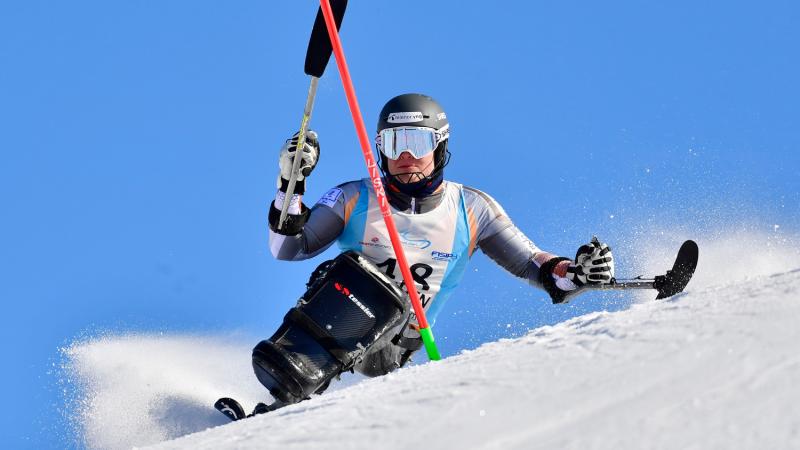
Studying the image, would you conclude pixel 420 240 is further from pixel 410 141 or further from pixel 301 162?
pixel 301 162

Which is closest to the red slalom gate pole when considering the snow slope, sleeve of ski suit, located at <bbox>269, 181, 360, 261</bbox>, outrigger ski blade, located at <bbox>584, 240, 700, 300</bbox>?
sleeve of ski suit, located at <bbox>269, 181, 360, 261</bbox>

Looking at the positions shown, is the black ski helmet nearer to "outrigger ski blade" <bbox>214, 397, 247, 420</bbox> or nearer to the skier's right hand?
the skier's right hand

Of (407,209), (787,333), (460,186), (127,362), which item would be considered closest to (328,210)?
(407,209)

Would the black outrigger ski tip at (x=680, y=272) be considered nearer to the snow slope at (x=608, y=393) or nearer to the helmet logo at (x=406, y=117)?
the snow slope at (x=608, y=393)

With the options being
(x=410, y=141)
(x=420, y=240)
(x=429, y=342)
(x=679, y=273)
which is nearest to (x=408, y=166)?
(x=410, y=141)

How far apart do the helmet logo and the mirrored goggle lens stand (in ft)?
0.22

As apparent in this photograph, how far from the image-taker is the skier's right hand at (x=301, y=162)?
592 cm

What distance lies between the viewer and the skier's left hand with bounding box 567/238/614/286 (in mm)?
5938

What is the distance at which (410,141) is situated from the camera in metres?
6.43

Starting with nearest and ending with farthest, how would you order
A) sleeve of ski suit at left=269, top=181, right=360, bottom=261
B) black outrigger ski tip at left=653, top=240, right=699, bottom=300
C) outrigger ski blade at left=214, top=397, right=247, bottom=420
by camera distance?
1. black outrigger ski tip at left=653, top=240, right=699, bottom=300
2. outrigger ski blade at left=214, top=397, right=247, bottom=420
3. sleeve of ski suit at left=269, top=181, right=360, bottom=261

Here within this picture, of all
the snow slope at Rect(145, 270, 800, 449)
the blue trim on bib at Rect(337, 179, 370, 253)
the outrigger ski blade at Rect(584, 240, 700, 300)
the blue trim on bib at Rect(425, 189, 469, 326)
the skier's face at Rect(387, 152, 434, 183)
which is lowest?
the snow slope at Rect(145, 270, 800, 449)

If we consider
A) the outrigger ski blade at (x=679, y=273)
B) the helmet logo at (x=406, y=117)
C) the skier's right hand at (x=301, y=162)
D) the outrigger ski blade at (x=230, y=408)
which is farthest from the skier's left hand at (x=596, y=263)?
the outrigger ski blade at (x=230, y=408)

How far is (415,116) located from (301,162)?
0.98 metres

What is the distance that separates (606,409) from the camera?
2.74m
